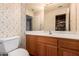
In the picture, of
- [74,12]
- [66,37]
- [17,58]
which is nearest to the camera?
[17,58]

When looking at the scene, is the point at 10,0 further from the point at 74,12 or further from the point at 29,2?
the point at 74,12

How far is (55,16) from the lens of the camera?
150 cm

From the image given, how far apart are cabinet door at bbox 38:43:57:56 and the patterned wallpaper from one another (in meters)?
0.42

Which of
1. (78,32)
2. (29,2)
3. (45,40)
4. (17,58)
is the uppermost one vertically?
(29,2)

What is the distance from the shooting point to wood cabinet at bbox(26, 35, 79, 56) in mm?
1419

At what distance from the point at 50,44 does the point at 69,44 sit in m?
0.29

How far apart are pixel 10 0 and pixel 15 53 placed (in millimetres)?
649

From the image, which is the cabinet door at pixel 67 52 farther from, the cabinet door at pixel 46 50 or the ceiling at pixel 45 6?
the ceiling at pixel 45 6

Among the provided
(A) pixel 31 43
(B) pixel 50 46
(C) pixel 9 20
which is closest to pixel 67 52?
(B) pixel 50 46

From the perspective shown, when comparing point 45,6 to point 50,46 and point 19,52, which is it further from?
point 19,52

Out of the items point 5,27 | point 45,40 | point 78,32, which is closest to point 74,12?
point 78,32

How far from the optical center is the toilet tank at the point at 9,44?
132 centimetres

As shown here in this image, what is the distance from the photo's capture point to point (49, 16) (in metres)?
1.60

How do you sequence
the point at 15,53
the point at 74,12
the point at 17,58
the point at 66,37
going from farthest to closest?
the point at 74,12 → the point at 66,37 → the point at 15,53 → the point at 17,58
